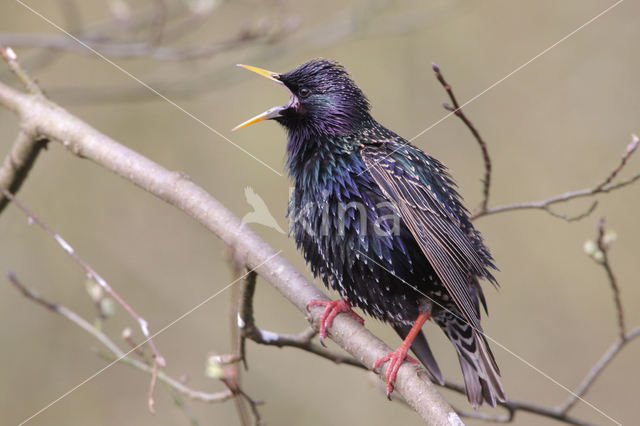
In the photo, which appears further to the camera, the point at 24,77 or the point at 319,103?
the point at 319,103

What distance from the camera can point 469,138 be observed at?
21.1ft

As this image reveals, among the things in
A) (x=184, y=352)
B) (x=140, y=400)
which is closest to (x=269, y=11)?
(x=184, y=352)

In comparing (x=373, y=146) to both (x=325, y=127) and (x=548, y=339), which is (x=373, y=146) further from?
(x=548, y=339)

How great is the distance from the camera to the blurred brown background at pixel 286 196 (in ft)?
18.6

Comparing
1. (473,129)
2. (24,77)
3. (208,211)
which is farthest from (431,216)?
(24,77)

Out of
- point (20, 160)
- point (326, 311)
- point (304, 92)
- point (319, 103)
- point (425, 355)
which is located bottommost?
point (425, 355)

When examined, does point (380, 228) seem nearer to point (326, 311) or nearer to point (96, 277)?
point (326, 311)

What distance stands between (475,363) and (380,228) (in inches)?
34.6

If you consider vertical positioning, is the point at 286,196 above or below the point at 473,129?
above

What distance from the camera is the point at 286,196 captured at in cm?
602

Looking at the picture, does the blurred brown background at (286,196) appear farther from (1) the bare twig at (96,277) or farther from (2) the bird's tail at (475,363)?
(1) the bare twig at (96,277)

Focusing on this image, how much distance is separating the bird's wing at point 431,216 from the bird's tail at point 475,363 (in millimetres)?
139

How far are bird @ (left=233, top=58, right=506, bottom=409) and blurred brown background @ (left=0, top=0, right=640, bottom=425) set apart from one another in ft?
4.42

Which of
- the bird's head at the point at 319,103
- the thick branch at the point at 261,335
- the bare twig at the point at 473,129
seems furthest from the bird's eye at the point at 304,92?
the thick branch at the point at 261,335
